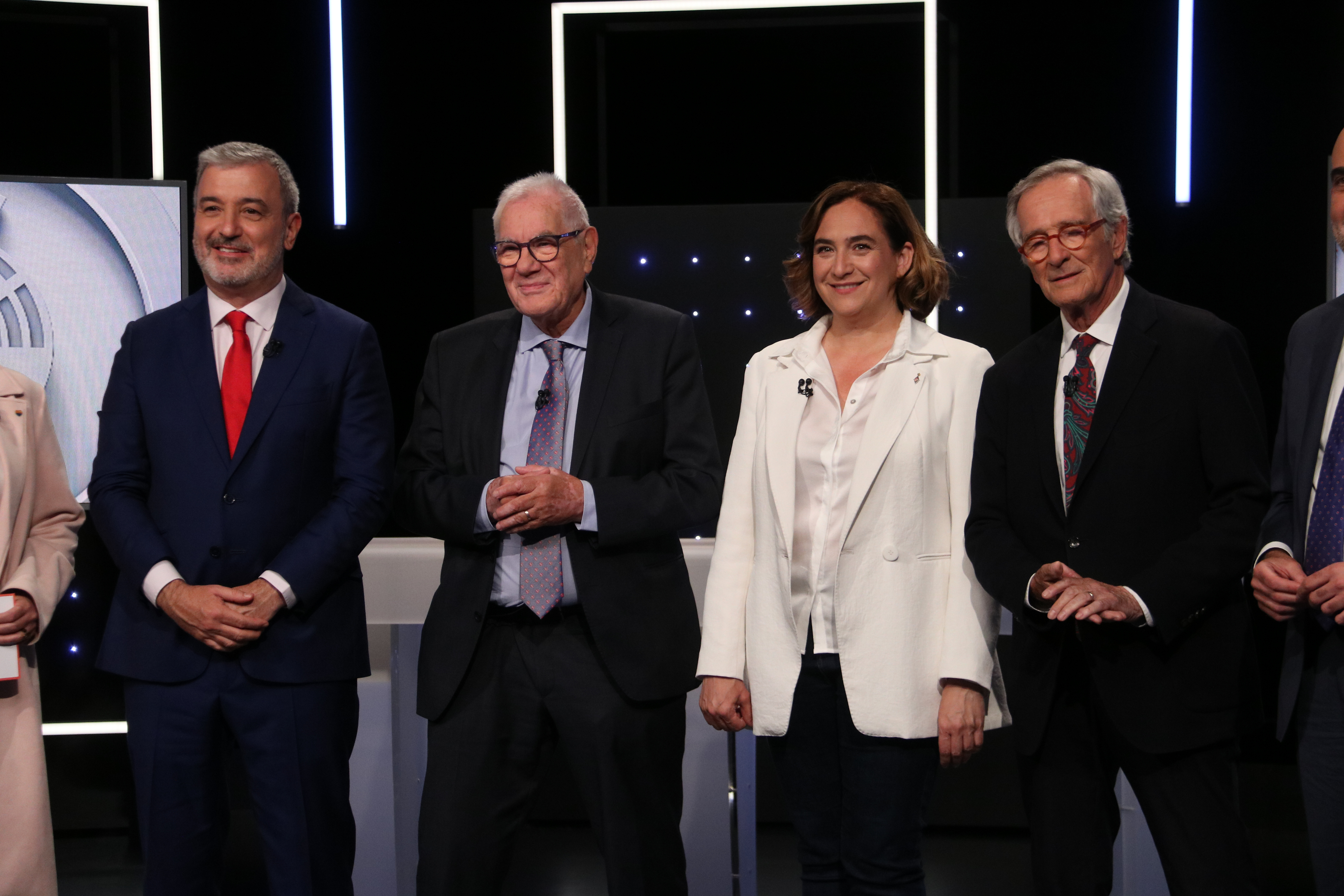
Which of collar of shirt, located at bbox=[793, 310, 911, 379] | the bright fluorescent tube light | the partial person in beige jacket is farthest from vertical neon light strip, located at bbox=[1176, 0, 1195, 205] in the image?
the bright fluorescent tube light

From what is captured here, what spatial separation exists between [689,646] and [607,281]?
87.4 inches

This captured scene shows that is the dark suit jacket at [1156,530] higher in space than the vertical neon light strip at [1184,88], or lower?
lower

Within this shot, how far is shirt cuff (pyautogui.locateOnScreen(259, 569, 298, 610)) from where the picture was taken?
234cm

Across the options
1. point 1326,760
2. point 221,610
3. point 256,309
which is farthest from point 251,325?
point 1326,760

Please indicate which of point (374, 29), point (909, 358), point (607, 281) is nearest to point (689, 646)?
point (909, 358)

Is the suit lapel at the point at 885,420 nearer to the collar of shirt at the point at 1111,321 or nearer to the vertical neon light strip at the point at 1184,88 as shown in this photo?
the collar of shirt at the point at 1111,321

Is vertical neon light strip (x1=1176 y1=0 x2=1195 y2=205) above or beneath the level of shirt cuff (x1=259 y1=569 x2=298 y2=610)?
above

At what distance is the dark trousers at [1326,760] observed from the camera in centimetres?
214

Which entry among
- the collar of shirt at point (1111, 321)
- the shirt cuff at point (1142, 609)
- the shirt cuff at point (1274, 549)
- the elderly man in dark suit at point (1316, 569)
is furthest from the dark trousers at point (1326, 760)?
the collar of shirt at point (1111, 321)

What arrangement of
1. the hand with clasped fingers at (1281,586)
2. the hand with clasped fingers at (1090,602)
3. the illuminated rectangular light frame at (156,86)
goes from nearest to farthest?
1. the hand with clasped fingers at (1090,602)
2. the hand with clasped fingers at (1281,586)
3. the illuminated rectangular light frame at (156,86)

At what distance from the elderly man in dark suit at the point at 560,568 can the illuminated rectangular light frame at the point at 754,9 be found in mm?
1994

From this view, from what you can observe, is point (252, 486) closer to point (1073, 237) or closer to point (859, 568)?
point (859, 568)

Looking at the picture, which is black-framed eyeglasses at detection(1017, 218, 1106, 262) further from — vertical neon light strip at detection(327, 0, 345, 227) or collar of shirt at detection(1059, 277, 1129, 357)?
vertical neon light strip at detection(327, 0, 345, 227)

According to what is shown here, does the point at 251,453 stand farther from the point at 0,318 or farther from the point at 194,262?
the point at 194,262
